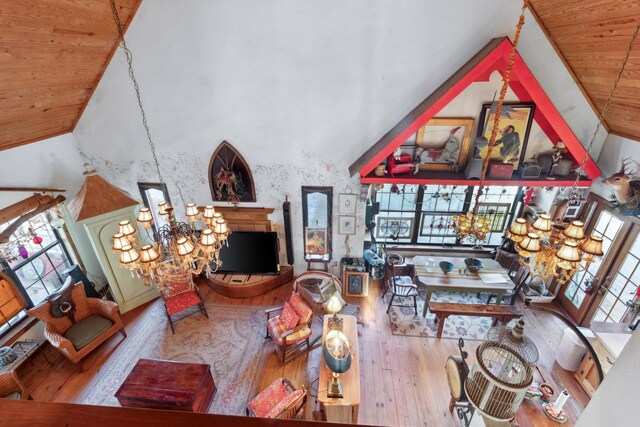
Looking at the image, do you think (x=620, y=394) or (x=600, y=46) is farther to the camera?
(x=600, y=46)

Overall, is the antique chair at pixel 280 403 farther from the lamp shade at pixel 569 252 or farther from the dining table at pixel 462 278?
the lamp shade at pixel 569 252

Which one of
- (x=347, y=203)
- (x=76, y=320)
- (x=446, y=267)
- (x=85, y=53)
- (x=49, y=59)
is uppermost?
(x=85, y=53)

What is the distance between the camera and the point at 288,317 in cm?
502

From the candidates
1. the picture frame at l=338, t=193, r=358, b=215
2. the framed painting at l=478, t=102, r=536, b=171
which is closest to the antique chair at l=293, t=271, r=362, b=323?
the picture frame at l=338, t=193, r=358, b=215

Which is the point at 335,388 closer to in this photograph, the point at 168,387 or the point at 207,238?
the point at 168,387

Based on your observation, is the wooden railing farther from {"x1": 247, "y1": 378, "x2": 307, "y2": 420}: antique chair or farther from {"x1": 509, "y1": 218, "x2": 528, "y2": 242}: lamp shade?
{"x1": 509, "y1": 218, "x2": 528, "y2": 242}: lamp shade

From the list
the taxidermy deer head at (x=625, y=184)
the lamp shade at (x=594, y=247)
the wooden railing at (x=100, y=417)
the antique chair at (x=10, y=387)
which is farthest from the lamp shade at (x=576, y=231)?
the antique chair at (x=10, y=387)

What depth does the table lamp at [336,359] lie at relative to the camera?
3.67 m

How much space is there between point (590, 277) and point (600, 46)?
3.61 metres

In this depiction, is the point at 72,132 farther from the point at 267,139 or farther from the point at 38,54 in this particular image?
the point at 267,139

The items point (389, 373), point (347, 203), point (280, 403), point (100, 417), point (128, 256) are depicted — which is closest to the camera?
point (100, 417)

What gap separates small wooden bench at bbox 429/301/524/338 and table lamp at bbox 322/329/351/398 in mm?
2032

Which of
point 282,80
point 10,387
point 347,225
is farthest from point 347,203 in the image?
point 10,387

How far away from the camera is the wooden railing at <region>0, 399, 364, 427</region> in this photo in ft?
2.11
